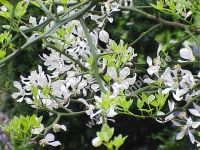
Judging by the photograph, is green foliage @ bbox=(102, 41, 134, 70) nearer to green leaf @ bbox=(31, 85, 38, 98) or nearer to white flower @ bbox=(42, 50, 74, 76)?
green leaf @ bbox=(31, 85, 38, 98)

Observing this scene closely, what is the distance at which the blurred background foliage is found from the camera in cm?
323

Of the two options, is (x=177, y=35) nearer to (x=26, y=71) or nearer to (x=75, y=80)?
(x=26, y=71)

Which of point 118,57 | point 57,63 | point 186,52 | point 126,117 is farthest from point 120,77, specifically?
point 126,117

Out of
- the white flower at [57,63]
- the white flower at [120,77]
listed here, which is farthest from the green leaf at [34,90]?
the white flower at [57,63]

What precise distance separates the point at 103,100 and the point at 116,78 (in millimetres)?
347

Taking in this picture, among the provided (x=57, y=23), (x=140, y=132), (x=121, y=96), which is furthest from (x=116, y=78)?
(x=140, y=132)

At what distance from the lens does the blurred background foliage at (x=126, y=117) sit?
127 inches

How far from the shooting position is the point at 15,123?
1507mm

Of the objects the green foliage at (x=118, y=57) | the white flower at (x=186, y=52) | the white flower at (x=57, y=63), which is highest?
the green foliage at (x=118, y=57)

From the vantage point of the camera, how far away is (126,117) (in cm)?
Answer: 345

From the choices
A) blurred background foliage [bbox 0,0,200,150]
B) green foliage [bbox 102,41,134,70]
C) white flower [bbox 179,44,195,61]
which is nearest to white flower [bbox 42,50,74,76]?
green foliage [bbox 102,41,134,70]

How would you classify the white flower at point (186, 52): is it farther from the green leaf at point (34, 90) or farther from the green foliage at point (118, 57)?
the green leaf at point (34, 90)

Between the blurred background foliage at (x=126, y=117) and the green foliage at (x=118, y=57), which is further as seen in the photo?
the blurred background foliage at (x=126, y=117)

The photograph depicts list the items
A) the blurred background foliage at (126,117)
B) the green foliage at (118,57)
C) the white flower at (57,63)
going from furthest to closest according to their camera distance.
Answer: the blurred background foliage at (126,117)
the white flower at (57,63)
the green foliage at (118,57)
